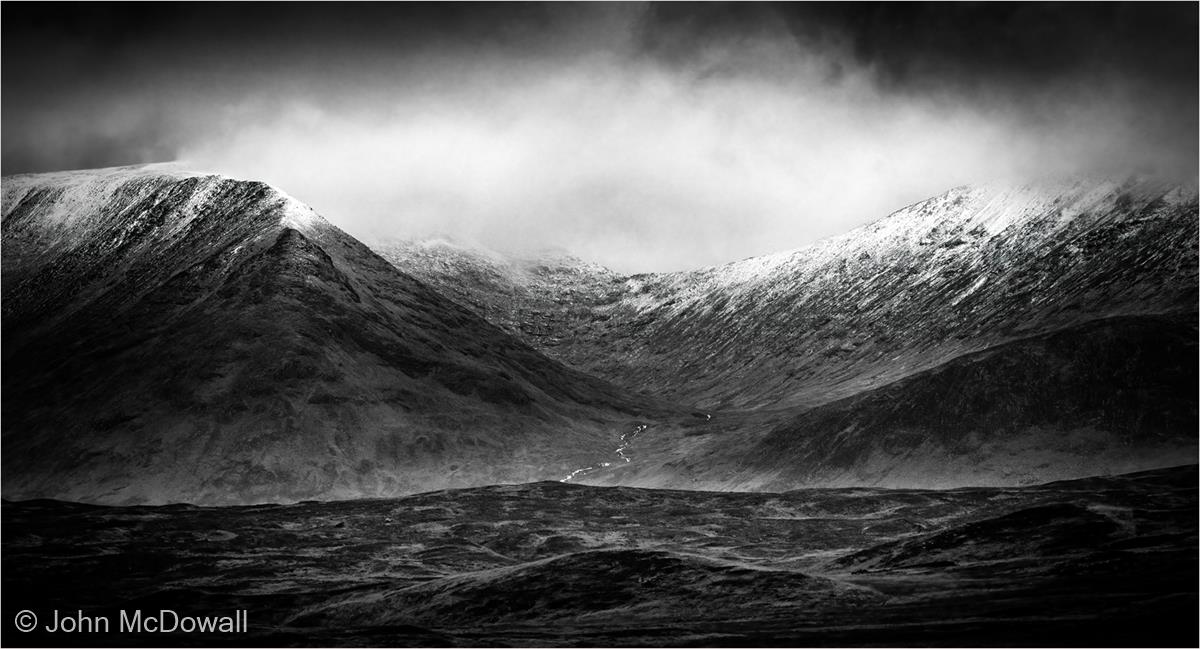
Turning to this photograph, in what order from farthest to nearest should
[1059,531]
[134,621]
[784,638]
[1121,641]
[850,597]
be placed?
[1059,531] < [134,621] < [850,597] < [784,638] < [1121,641]

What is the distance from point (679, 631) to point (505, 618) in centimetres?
2908

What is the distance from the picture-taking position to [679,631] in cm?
14575

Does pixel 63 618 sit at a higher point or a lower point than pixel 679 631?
higher

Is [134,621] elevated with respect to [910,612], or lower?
elevated

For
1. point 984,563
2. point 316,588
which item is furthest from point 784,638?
point 316,588

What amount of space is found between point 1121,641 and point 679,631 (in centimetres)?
4918

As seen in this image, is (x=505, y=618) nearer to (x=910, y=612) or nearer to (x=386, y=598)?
(x=386, y=598)

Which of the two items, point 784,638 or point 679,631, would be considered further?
point 679,631

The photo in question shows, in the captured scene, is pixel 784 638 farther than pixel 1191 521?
No

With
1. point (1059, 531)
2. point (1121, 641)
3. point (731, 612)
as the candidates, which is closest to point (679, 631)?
point (731, 612)

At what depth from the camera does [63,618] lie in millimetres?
176750

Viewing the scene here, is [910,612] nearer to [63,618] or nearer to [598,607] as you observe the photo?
[598,607]

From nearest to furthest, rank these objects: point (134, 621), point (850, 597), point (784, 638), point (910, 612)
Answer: point (784, 638) → point (910, 612) → point (850, 597) → point (134, 621)

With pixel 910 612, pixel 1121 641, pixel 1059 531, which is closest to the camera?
pixel 1121 641
